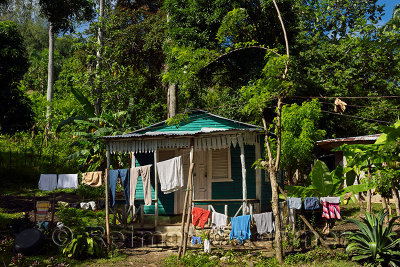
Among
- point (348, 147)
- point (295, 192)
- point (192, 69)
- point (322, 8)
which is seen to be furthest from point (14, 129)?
point (322, 8)

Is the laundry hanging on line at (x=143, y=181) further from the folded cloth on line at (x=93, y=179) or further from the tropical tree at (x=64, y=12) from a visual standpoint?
the tropical tree at (x=64, y=12)

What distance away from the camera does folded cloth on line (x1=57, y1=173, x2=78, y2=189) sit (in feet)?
39.0

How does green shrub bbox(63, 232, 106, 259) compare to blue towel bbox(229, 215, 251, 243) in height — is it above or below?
below

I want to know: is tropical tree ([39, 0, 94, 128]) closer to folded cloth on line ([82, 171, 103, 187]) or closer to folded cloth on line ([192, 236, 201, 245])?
folded cloth on line ([82, 171, 103, 187])

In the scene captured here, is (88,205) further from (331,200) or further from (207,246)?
(331,200)

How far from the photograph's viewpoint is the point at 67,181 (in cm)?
1192

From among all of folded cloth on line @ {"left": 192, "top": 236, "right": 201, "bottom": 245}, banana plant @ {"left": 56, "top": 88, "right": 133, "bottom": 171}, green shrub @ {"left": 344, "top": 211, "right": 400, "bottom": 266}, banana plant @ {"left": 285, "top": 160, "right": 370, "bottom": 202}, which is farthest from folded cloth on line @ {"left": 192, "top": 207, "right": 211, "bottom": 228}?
banana plant @ {"left": 56, "top": 88, "right": 133, "bottom": 171}

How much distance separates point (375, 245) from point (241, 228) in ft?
10.1

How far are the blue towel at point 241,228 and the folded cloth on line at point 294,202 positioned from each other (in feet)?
4.52

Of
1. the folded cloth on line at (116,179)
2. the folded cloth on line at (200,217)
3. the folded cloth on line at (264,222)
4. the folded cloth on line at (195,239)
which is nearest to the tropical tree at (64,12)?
the folded cloth on line at (116,179)

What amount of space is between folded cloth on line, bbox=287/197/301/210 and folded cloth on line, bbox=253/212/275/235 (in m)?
0.65

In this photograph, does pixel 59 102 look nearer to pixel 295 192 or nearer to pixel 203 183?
pixel 203 183

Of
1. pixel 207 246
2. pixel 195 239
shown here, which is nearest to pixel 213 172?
pixel 195 239

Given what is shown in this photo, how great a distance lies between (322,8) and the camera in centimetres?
2195
